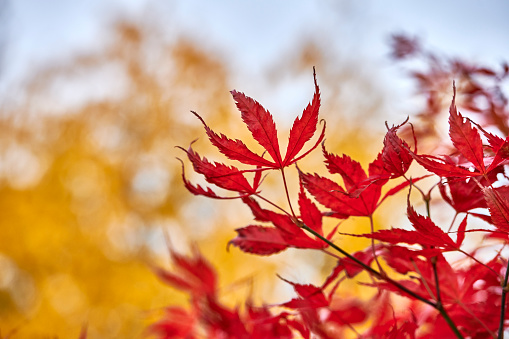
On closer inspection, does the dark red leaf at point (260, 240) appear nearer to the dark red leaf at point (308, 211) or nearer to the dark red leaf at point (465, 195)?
the dark red leaf at point (308, 211)

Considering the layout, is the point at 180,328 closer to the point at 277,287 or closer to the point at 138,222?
the point at 277,287

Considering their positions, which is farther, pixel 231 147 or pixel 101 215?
pixel 101 215

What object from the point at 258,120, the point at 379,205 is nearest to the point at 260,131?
the point at 258,120

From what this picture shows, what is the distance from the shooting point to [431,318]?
48cm

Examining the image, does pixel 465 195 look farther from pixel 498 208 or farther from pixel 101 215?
pixel 101 215

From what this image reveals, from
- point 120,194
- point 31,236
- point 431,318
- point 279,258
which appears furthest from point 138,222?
point 431,318

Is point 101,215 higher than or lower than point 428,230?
higher

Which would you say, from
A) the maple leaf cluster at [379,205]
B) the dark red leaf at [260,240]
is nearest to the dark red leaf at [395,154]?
the maple leaf cluster at [379,205]

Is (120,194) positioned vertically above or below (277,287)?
above

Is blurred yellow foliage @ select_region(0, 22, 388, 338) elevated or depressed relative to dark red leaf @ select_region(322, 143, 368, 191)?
elevated

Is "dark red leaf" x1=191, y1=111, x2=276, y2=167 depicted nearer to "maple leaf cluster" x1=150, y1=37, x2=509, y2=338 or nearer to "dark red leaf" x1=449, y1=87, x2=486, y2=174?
"maple leaf cluster" x1=150, y1=37, x2=509, y2=338

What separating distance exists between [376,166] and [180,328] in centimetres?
45

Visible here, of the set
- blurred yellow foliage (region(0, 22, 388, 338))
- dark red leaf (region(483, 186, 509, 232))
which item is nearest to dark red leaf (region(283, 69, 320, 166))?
dark red leaf (region(483, 186, 509, 232))

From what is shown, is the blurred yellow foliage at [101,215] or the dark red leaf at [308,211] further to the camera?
the blurred yellow foliage at [101,215]
